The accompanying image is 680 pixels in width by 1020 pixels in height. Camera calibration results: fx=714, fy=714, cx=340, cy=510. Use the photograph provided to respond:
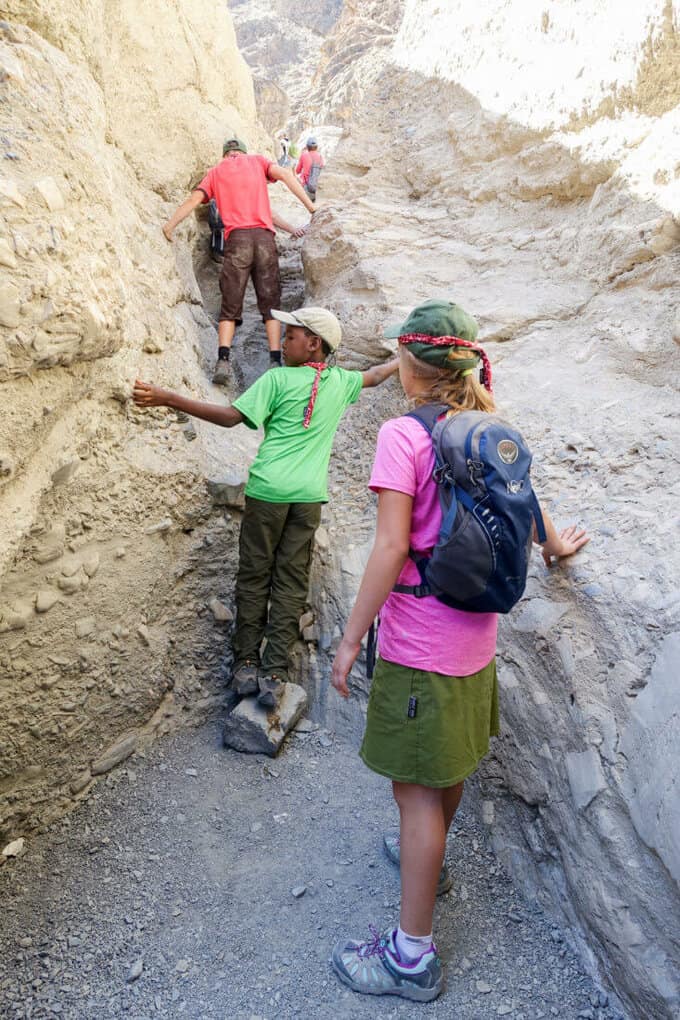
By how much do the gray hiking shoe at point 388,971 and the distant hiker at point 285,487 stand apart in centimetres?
106

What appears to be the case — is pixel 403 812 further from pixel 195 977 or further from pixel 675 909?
pixel 195 977

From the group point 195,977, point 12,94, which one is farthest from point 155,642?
point 12,94

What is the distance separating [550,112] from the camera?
430cm

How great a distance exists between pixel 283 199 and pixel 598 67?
2958 mm

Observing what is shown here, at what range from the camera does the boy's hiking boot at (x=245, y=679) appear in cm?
295

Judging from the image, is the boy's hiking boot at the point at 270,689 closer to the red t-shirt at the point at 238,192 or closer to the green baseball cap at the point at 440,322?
the green baseball cap at the point at 440,322

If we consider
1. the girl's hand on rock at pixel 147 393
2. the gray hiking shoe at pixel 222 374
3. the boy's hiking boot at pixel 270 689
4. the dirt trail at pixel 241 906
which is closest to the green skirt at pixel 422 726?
the dirt trail at pixel 241 906

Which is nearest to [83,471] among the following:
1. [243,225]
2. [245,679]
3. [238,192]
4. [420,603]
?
[245,679]

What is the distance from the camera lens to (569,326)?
3.72 meters

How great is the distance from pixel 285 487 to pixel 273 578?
0.41 metres

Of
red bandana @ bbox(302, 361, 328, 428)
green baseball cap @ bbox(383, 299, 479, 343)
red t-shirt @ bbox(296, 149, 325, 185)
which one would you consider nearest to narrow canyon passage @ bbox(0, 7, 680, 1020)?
red bandana @ bbox(302, 361, 328, 428)

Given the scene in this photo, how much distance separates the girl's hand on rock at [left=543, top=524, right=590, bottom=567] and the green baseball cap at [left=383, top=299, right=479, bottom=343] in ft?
2.53

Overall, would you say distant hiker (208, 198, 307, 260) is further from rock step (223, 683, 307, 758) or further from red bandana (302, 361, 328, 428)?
rock step (223, 683, 307, 758)

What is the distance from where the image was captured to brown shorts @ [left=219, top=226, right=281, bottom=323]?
4.41 meters
